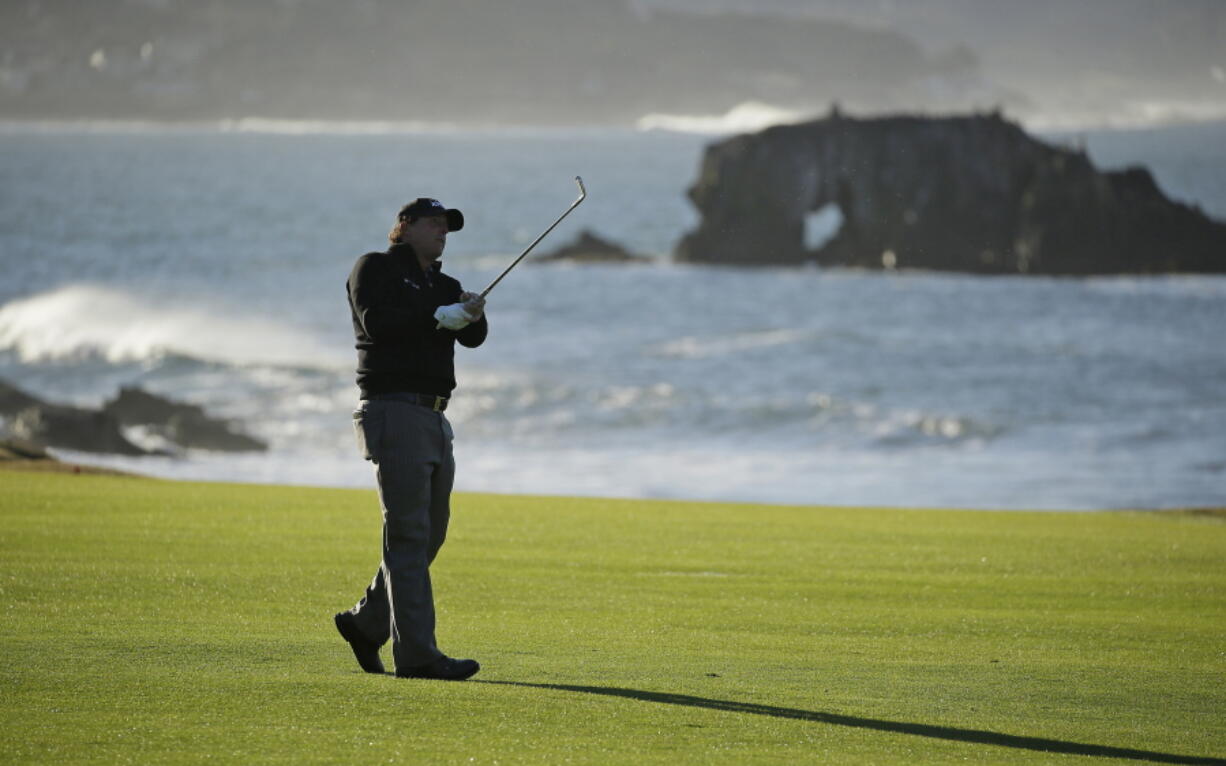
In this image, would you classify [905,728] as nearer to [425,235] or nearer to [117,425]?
[425,235]

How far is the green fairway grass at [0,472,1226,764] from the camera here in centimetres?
577

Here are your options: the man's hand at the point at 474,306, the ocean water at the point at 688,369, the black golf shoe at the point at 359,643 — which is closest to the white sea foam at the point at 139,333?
the ocean water at the point at 688,369

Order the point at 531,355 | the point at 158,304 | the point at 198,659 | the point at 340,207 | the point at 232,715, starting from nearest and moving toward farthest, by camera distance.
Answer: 1. the point at 232,715
2. the point at 198,659
3. the point at 531,355
4. the point at 158,304
5. the point at 340,207

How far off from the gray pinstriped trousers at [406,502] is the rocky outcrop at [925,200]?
70.0 metres

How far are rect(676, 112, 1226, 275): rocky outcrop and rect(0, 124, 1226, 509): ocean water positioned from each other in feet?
9.86

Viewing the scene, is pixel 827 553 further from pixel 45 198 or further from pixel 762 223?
pixel 45 198

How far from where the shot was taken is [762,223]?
79.0 metres

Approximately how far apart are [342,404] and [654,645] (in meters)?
29.8

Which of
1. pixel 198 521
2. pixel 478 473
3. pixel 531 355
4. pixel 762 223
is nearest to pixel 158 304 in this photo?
pixel 531 355

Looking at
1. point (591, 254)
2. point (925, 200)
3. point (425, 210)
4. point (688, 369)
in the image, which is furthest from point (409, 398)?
point (925, 200)

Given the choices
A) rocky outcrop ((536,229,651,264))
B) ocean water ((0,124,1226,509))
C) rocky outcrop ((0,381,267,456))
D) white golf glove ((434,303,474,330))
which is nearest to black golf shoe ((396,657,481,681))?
white golf glove ((434,303,474,330))

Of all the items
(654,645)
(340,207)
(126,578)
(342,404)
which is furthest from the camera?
(340,207)

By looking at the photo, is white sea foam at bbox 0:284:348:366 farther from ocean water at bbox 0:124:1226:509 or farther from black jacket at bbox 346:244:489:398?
black jacket at bbox 346:244:489:398

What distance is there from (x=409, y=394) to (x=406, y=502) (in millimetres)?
455
